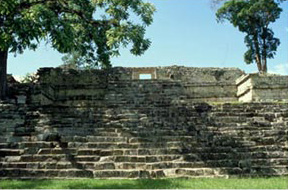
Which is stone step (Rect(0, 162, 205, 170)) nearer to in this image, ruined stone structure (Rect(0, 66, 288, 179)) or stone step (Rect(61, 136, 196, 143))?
ruined stone structure (Rect(0, 66, 288, 179))

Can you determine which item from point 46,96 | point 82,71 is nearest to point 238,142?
point 46,96

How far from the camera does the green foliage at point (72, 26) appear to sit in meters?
7.23

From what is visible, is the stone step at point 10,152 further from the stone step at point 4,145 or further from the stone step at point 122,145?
the stone step at point 122,145

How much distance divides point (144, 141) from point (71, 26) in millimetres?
3736

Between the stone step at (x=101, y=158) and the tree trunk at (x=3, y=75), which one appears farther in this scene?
the tree trunk at (x=3, y=75)

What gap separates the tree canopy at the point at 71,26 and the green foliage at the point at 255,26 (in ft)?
37.5

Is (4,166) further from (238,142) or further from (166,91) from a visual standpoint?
(166,91)

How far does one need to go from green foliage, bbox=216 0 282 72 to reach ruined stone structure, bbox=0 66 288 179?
37.9ft

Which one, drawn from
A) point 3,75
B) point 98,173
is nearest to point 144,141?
point 98,173

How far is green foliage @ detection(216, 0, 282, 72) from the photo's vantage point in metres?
19.4

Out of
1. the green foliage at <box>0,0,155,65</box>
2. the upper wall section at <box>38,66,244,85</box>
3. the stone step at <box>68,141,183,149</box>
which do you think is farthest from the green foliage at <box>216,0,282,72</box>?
the stone step at <box>68,141,183,149</box>

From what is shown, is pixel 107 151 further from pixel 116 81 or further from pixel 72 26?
pixel 116 81

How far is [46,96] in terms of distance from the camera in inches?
455

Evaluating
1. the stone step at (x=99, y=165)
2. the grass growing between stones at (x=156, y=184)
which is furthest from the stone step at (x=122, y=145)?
the grass growing between stones at (x=156, y=184)
